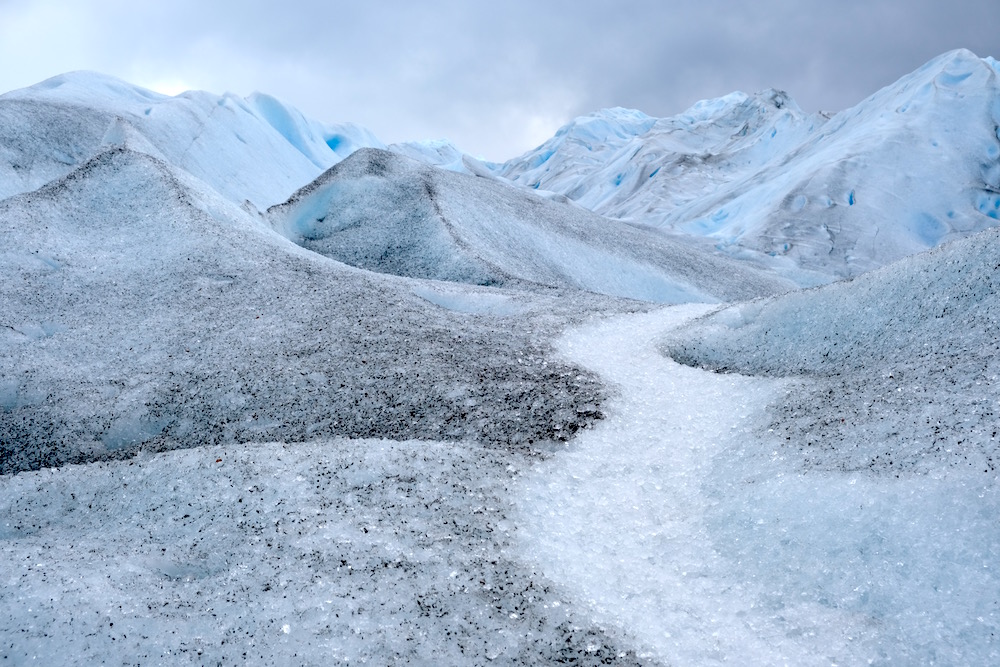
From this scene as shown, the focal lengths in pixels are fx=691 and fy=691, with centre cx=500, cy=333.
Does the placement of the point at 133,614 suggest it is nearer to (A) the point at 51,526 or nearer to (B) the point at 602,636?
(A) the point at 51,526

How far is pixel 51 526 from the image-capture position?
20.0 feet

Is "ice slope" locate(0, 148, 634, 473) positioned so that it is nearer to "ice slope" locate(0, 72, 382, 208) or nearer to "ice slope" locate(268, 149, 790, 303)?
"ice slope" locate(268, 149, 790, 303)

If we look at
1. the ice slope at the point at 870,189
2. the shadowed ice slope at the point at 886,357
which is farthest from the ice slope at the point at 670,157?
the shadowed ice slope at the point at 886,357

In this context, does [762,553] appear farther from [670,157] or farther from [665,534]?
[670,157]

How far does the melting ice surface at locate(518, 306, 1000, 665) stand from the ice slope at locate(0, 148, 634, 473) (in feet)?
4.43

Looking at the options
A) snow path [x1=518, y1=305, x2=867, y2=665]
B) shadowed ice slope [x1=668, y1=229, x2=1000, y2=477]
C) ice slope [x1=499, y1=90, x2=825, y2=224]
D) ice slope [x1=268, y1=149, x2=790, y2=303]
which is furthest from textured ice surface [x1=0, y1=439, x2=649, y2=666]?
ice slope [x1=499, y1=90, x2=825, y2=224]

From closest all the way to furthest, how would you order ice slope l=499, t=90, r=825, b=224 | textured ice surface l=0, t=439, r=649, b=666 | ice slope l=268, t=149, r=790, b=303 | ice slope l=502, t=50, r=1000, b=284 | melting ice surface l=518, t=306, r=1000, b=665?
textured ice surface l=0, t=439, r=649, b=666
melting ice surface l=518, t=306, r=1000, b=665
ice slope l=268, t=149, r=790, b=303
ice slope l=502, t=50, r=1000, b=284
ice slope l=499, t=90, r=825, b=224

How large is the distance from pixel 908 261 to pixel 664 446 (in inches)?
171

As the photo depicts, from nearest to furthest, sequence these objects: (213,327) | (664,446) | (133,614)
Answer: (133,614), (664,446), (213,327)

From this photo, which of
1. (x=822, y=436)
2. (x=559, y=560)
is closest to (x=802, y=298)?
(x=822, y=436)

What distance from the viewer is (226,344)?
32.2 feet

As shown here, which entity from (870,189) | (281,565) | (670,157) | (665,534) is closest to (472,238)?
(665,534)

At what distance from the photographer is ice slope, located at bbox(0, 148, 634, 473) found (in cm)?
809

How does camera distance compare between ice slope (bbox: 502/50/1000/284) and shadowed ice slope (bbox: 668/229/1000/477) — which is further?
ice slope (bbox: 502/50/1000/284)
